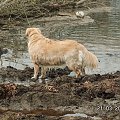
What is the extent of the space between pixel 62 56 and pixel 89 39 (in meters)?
8.12

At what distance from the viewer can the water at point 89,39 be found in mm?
14156

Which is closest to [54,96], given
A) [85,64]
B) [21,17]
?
[85,64]

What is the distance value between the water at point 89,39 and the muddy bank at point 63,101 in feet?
9.56

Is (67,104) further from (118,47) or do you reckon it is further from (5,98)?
(118,47)

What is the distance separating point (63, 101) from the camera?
880 cm

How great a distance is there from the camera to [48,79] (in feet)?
38.4

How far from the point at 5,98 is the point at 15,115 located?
1353 millimetres

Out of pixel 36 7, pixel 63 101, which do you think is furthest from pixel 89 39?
pixel 63 101
